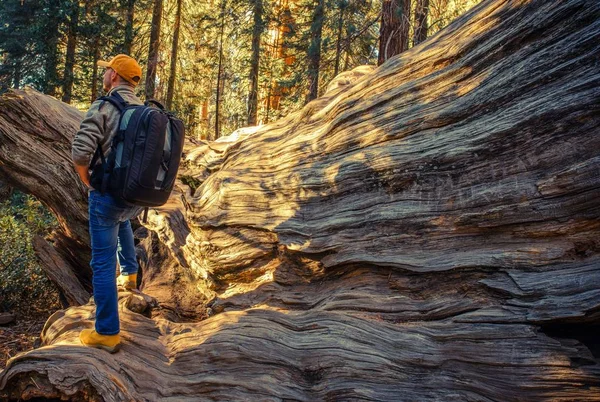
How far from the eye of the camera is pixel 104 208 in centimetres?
409

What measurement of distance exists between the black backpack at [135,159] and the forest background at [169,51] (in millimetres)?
4053

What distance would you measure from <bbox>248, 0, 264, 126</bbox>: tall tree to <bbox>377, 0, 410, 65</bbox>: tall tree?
12.7 metres

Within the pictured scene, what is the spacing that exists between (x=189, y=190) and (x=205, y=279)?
1862mm

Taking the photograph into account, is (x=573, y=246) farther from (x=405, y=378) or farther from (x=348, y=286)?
(x=348, y=286)

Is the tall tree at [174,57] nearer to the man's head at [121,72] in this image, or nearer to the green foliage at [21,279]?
the green foliage at [21,279]

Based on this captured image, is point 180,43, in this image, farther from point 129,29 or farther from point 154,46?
point 129,29

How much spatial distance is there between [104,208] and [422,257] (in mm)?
2768

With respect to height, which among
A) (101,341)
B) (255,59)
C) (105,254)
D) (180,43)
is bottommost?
(101,341)

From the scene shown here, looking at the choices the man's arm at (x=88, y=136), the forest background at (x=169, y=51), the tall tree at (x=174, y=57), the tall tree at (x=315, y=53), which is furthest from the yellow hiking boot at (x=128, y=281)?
the tall tree at (x=174, y=57)

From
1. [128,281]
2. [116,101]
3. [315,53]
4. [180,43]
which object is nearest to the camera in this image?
[116,101]

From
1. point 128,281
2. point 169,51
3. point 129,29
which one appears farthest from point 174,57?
point 128,281

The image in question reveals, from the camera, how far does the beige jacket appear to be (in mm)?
3920

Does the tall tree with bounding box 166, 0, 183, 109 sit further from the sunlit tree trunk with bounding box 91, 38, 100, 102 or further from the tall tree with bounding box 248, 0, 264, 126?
the tall tree with bounding box 248, 0, 264, 126


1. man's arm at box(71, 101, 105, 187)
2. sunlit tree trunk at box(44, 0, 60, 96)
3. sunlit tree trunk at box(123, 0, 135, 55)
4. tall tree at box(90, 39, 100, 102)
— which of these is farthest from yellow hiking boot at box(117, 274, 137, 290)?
sunlit tree trunk at box(123, 0, 135, 55)
